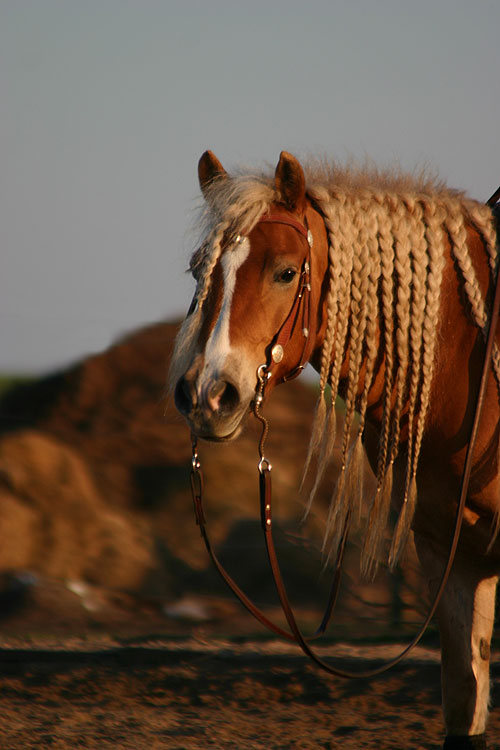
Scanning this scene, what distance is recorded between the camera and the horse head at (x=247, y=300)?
2057 mm

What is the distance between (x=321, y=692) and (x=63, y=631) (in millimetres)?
1768

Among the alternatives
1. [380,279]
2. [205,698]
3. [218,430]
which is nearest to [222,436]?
[218,430]

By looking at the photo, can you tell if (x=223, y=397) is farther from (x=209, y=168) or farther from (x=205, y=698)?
(x=205, y=698)

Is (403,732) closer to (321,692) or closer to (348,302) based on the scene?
(321,692)

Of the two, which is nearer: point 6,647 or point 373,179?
point 373,179

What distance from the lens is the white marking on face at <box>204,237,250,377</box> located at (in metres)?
2.05

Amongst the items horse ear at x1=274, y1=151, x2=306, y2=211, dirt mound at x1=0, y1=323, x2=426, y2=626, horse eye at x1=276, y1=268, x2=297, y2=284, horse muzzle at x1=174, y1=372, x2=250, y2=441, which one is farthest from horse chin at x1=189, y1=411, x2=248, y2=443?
dirt mound at x1=0, y1=323, x2=426, y2=626

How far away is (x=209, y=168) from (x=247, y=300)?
57 centimetres

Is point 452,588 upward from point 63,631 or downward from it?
upward

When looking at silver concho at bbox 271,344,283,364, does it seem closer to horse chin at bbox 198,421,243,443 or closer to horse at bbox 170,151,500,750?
horse at bbox 170,151,500,750

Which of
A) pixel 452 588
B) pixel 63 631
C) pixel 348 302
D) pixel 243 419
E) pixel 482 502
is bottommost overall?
pixel 63 631

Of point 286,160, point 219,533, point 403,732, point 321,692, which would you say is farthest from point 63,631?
point 286,160

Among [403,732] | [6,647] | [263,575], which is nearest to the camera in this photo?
[403,732]

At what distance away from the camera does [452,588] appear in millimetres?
2609
